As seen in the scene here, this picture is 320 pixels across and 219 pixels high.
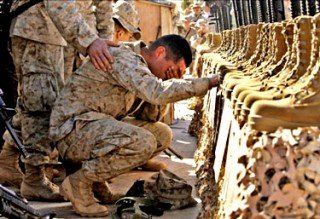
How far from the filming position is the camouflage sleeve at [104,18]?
655 cm

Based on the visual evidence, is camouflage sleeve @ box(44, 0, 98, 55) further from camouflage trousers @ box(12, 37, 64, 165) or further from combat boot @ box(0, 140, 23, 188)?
combat boot @ box(0, 140, 23, 188)

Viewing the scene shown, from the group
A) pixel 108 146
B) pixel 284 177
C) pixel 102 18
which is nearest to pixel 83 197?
pixel 108 146

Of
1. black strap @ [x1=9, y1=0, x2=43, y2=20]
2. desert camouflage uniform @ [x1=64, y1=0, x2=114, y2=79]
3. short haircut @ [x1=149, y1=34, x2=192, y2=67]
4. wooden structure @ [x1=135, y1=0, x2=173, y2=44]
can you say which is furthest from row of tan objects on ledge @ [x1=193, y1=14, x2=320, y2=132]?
wooden structure @ [x1=135, y1=0, x2=173, y2=44]

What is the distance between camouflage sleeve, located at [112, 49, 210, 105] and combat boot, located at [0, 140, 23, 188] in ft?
5.35

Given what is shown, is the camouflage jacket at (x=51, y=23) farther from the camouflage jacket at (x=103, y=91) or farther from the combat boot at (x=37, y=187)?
the combat boot at (x=37, y=187)

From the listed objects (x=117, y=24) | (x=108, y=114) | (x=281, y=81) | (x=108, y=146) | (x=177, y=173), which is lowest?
(x=177, y=173)

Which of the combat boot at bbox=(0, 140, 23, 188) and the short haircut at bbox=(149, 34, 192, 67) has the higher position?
the short haircut at bbox=(149, 34, 192, 67)

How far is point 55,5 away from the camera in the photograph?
16.8 feet

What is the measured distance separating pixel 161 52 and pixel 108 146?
2.30 feet

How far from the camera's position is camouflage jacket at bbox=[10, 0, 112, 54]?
504 centimetres

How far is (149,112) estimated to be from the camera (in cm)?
579

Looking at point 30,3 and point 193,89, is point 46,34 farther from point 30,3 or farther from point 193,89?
point 193,89

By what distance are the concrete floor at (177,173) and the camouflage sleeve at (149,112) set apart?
1.85ft

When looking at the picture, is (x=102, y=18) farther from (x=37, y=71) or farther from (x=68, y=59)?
(x=37, y=71)
